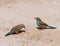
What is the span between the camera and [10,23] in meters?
10.9

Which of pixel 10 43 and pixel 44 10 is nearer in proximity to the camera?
pixel 10 43

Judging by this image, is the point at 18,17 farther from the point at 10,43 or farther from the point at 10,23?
the point at 10,43

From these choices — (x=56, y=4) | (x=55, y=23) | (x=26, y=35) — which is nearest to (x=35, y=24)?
(x=55, y=23)

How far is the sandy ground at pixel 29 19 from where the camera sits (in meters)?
8.59

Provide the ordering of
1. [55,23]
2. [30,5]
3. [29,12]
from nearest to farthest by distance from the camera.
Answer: [55,23] < [29,12] < [30,5]

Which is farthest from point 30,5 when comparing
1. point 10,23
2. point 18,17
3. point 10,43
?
point 10,43

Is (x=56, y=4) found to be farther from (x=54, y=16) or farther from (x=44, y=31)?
(x=44, y=31)

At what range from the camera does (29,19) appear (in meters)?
11.4

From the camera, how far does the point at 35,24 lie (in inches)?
416

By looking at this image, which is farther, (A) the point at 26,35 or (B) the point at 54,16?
(B) the point at 54,16

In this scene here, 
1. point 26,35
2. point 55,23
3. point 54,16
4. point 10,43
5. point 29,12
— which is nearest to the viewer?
point 10,43

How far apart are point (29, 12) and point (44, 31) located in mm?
3341

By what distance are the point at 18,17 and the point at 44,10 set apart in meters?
1.46

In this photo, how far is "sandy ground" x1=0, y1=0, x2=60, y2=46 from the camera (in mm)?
8586
